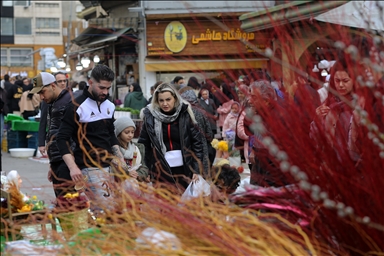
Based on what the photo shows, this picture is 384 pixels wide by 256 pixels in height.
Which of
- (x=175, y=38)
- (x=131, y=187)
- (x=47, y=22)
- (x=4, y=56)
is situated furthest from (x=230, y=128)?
(x=4, y=56)

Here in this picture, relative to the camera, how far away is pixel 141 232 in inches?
70.0

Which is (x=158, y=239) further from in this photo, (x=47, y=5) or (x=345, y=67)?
(x=47, y=5)

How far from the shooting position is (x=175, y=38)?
84.2 ft

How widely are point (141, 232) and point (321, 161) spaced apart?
494 millimetres

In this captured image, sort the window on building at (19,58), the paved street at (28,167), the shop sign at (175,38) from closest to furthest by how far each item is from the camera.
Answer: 1. the paved street at (28,167)
2. the shop sign at (175,38)
3. the window on building at (19,58)

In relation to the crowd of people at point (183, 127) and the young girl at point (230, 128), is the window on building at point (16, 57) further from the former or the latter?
the young girl at point (230, 128)

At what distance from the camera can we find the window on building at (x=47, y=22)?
219ft

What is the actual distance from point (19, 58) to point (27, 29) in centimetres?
318

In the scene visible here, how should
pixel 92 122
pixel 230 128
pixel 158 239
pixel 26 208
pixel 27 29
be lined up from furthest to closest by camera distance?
pixel 27 29, pixel 230 128, pixel 92 122, pixel 26 208, pixel 158 239

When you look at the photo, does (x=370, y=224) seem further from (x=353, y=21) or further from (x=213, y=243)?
(x=353, y=21)

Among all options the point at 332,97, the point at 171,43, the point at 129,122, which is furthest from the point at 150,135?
the point at 171,43

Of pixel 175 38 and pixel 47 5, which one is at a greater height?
pixel 47 5

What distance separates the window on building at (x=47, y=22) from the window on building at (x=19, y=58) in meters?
2.66

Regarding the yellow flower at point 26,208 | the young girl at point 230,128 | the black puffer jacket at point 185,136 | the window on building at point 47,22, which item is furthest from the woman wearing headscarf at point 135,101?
the window on building at point 47,22
